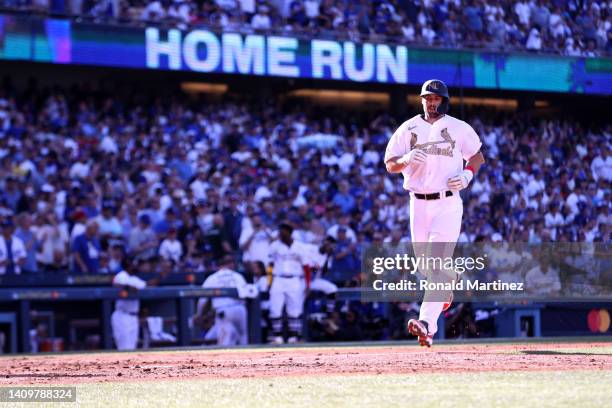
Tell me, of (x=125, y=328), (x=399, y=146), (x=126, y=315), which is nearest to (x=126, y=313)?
(x=126, y=315)

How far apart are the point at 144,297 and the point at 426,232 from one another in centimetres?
599

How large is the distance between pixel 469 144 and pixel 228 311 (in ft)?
20.6

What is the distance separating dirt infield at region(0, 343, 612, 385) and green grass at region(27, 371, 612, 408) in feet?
1.85

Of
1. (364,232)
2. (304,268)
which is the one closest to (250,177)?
(364,232)

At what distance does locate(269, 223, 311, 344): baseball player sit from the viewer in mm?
15594

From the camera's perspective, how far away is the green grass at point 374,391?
590cm

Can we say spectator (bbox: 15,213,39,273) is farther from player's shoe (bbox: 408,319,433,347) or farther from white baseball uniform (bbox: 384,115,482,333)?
player's shoe (bbox: 408,319,433,347)

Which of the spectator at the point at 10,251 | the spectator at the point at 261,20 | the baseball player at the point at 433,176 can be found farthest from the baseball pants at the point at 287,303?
the spectator at the point at 261,20

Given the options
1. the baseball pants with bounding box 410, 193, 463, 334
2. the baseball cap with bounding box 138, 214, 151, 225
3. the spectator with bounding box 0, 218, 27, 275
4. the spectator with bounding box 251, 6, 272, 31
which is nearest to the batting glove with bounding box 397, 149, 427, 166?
the baseball pants with bounding box 410, 193, 463, 334

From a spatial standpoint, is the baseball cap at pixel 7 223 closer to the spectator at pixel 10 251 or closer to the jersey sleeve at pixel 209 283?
the spectator at pixel 10 251

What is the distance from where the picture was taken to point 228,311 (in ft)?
49.8

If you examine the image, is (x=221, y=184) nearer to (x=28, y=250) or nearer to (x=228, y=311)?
(x=228, y=311)

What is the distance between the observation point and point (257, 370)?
8555mm

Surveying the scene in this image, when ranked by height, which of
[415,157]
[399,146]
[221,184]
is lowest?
[415,157]
